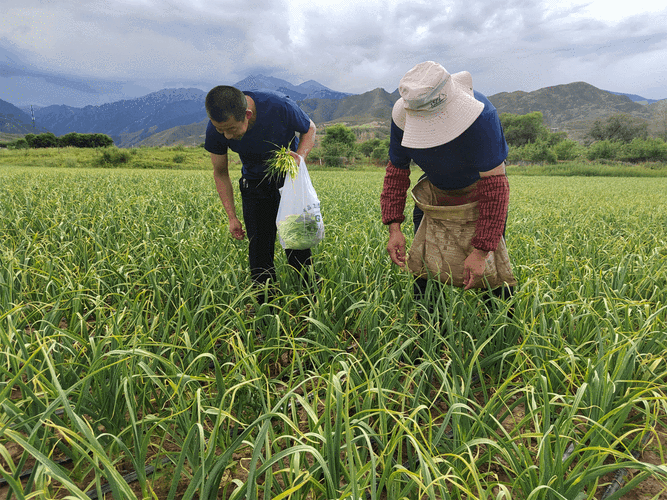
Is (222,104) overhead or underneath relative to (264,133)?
overhead

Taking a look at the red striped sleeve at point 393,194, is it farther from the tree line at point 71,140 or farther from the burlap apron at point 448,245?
the tree line at point 71,140

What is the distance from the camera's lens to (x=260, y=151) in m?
2.80

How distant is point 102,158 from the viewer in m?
31.2

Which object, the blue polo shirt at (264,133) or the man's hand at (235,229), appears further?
the man's hand at (235,229)

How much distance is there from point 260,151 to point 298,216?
678 millimetres

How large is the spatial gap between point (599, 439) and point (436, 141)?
1425 mm

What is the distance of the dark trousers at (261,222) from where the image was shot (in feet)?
9.66

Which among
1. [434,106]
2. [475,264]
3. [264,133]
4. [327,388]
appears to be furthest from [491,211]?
[264,133]

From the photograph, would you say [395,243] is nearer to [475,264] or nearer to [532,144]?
[475,264]

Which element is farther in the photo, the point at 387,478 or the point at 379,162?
the point at 379,162

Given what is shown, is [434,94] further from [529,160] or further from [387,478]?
[529,160]

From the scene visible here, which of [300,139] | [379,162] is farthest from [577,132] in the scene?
[300,139]

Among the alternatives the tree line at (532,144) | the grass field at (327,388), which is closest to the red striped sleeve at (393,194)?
the grass field at (327,388)

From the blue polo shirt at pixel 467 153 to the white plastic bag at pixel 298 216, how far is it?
2.59 feet
